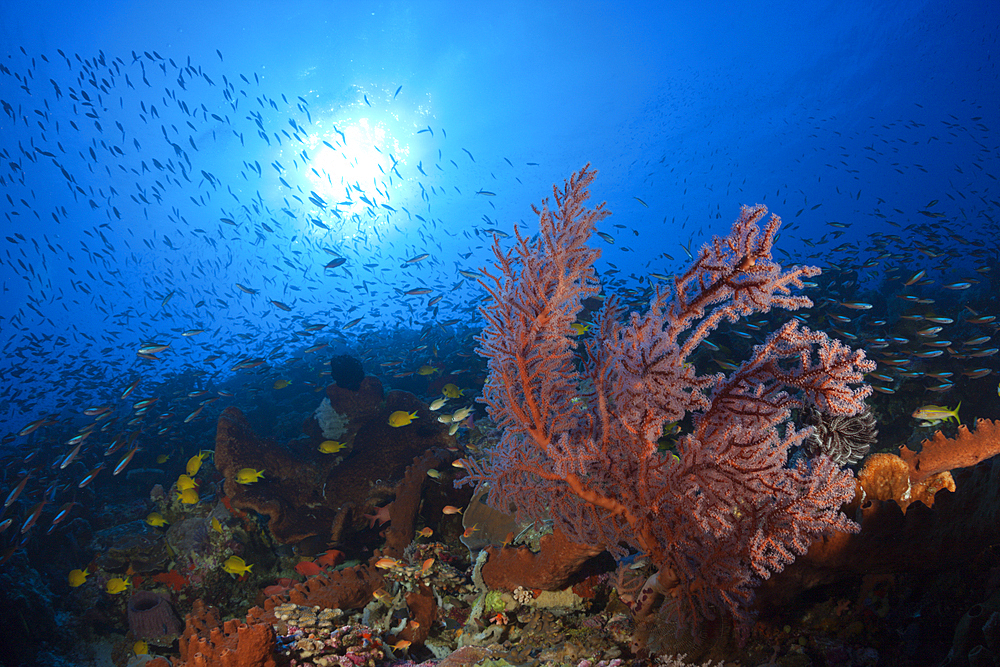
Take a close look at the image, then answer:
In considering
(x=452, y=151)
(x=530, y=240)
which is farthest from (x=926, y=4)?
(x=530, y=240)

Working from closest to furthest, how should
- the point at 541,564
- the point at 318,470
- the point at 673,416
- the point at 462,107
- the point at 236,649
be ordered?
the point at 673,416 < the point at 236,649 < the point at 541,564 < the point at 318,470 < the point at 462,107

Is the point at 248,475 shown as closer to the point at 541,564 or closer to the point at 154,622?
the point at 154,622

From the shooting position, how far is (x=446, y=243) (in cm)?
9994

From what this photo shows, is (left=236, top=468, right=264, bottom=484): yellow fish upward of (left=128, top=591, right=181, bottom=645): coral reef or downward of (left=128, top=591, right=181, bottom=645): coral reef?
upward

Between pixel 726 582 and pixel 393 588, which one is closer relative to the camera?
pixel 726 582

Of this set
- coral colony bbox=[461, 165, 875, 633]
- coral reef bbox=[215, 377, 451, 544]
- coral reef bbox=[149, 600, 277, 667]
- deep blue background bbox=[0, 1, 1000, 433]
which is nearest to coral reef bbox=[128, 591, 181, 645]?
coral reef bbox=[215, 377, 451, 544]

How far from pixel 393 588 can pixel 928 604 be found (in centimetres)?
558

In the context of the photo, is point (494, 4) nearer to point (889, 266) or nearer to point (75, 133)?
point (889, 266)

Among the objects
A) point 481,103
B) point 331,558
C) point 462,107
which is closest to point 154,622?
point 331,558

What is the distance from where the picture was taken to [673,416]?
2.58 metres

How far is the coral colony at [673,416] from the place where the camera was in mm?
2428

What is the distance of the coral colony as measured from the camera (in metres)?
2.43

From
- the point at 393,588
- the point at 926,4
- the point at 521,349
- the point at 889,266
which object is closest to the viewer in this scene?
the point at 521,349

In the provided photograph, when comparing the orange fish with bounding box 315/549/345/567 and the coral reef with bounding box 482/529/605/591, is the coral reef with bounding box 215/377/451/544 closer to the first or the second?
the orange fish with bounding box 315/549/345/567
